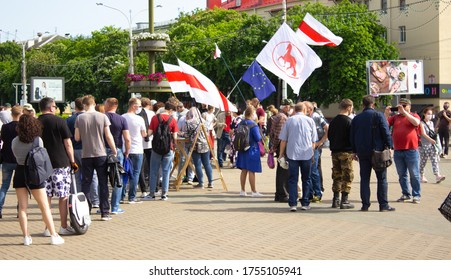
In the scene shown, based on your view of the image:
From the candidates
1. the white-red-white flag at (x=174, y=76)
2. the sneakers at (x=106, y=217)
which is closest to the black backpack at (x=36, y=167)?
the sneakers at (x=106, y=217)

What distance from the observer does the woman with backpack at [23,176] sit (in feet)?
30.4

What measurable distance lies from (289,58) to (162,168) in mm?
4302

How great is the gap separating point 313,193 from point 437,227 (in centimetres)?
354

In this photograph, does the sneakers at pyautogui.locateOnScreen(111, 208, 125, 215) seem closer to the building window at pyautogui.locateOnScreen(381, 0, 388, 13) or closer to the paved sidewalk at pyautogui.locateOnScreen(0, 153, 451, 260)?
the paved sidewalk at pyautogui.locateOnScreen(0, 153, 451, 260)

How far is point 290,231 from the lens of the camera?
1030 cm

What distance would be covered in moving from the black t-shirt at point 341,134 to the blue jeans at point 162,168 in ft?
10.1

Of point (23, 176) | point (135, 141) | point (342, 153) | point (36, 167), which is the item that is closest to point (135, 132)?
point (135, 141)

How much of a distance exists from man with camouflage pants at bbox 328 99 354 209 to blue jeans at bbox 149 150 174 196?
3.06 m

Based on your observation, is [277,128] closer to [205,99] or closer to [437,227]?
[205,99]

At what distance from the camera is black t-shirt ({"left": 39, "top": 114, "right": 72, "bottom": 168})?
10023 mm

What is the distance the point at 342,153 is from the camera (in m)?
12.6

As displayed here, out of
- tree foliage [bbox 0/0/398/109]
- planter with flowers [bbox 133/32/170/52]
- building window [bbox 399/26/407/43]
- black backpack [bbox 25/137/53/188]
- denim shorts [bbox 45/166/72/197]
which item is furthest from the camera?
building window [bbox 399/26/407/43]

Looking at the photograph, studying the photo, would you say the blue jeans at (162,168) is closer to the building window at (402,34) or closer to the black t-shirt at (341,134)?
the black t-shirt at (341,134)

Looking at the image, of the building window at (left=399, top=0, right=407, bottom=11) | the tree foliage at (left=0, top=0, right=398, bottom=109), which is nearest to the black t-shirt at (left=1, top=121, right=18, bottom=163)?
the tree foliage at (left=0, top=0, right=398, bottom=109)
